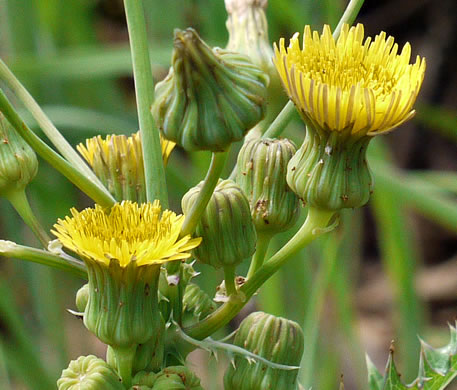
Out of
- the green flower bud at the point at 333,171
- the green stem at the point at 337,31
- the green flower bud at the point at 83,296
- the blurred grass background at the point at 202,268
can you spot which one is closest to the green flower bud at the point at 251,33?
the green stem at the point at 337,31

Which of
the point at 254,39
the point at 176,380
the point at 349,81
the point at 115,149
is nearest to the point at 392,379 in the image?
the point at 176,380

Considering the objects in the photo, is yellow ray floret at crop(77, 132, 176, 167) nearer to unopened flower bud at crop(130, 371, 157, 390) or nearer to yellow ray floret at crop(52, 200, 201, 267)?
yellow ray floret at crop(52, 200, 201, 267)

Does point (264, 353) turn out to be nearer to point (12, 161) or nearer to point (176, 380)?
point (176, 380)

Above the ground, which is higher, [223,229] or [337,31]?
[337,31]

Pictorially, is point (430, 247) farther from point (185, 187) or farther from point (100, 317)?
point (100, 317)

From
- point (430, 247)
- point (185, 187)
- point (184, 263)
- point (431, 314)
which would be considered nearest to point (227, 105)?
point (184, 263)

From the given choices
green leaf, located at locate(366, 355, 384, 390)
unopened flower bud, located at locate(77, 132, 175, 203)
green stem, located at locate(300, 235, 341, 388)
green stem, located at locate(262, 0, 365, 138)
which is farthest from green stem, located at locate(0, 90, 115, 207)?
green stem, located at locate(300, 235, 341, 388)
